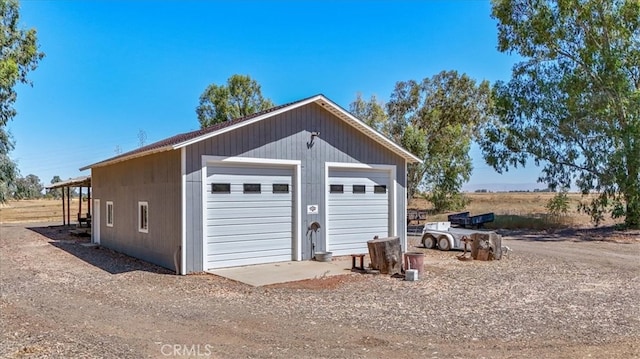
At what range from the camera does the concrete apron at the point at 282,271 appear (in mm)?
9492

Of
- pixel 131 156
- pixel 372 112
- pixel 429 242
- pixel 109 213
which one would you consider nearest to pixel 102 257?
pixel 109 213

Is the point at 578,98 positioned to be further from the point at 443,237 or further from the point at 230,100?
the point at 230,100

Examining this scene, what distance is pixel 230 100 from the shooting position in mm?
37500

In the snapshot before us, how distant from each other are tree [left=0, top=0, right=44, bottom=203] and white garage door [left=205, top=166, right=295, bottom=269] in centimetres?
827

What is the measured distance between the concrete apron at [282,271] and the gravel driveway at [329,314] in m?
0.42

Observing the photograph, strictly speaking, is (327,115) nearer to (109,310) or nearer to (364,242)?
(364,242)

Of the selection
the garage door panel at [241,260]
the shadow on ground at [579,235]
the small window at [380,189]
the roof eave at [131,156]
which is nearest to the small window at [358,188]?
the small window at [380,189]

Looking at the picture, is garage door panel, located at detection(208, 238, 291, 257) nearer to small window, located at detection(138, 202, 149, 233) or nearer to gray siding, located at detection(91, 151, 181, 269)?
gray siding, located at detection(91, 151, 181, 269)

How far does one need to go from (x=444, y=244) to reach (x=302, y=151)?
574 cm

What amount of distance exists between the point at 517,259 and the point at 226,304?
28.5ft

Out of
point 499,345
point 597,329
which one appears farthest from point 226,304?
point 597,329

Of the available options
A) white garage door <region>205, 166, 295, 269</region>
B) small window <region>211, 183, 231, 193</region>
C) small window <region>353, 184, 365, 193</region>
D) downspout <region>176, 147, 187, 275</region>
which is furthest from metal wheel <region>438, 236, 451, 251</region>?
downspout <region>176, 147, 187, 275</region>

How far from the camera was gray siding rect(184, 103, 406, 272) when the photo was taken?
10.4 m

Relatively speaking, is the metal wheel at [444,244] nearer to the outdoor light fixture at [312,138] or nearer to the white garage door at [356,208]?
the white garage door at [356,208]
